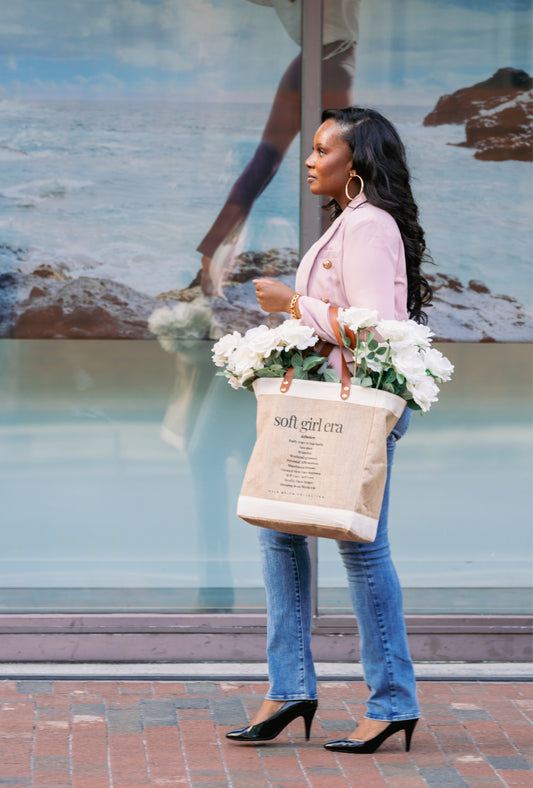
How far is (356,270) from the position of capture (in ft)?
11.3

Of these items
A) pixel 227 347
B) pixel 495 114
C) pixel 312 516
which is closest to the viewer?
pixel 312 516

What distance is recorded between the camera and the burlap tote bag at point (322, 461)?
3266 millimetres

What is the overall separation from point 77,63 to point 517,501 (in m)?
2.57

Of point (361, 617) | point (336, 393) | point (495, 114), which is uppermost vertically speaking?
point (495, 114)

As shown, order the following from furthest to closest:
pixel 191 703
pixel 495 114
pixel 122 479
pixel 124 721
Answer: pixel 122 479 → pixel 495 114 → pixel 191 703 → pixel 124 721

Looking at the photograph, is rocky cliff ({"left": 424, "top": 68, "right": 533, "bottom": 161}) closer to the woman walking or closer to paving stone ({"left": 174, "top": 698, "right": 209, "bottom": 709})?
the woman walking

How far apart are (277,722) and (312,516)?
788 mm

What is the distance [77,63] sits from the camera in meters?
4.68

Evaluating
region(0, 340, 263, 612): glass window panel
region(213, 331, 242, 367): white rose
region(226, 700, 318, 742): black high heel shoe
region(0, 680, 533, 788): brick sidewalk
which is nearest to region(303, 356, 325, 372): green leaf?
region(213, 331, 242, 367): white rose

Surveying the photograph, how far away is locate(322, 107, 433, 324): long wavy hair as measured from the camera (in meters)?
3.56

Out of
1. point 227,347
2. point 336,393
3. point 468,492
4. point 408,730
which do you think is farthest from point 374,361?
point 468,492

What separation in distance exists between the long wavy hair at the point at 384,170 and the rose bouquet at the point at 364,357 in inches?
12.2

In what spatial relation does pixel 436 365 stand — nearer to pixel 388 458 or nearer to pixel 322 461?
pixel 388 458

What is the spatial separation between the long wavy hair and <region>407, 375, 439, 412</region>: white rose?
0.42 metres
